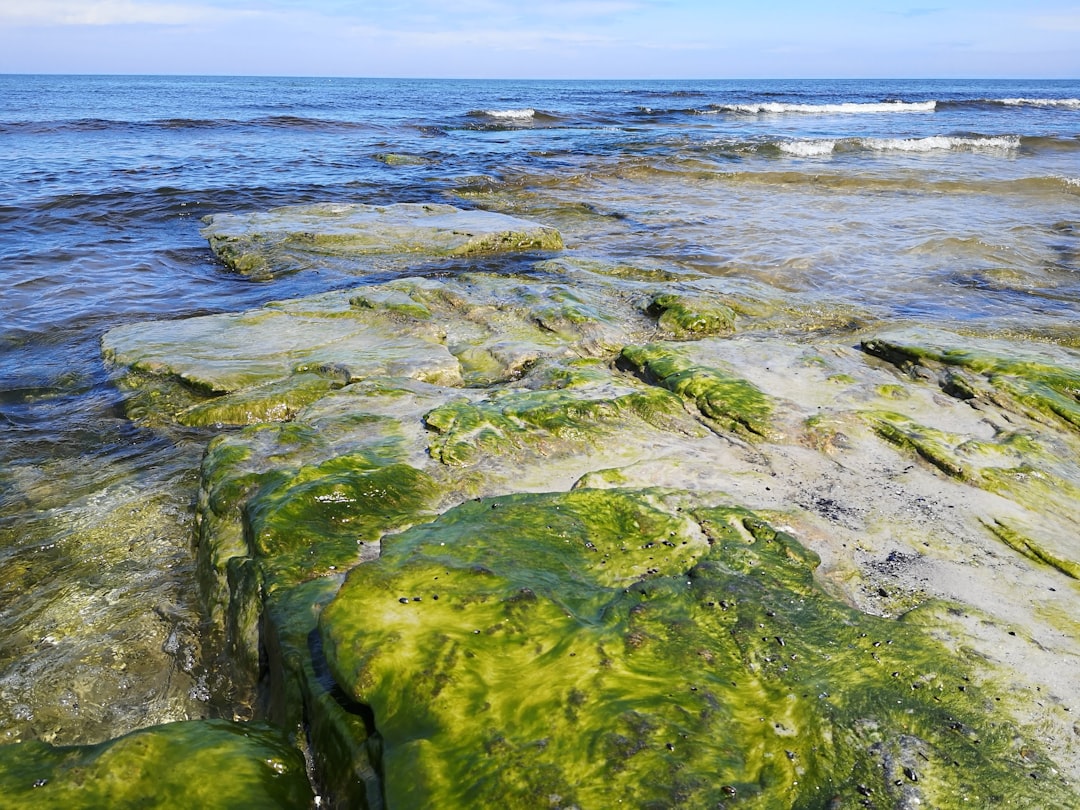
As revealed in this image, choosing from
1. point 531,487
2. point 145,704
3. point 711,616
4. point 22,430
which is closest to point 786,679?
point 711,616

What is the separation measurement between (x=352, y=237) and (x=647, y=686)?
10018 millimetres

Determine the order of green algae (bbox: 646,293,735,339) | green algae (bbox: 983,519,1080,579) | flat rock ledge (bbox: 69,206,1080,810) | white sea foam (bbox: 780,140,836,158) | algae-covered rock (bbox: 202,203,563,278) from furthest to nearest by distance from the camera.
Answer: white sea foam (bbox: 780,140,836,158) < algae-covered rock (bbox: 202,203,563,278) < green algae (bbox: 646,293,735,339) < green algae (bbox: 983,519,1080,579) < flat rock ledge (bbox: 69,206,1080,810)

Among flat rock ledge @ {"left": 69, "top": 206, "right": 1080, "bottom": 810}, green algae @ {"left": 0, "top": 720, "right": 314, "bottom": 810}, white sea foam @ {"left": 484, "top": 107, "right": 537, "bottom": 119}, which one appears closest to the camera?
green algae @ {"left": 0, "top": 720, "right": 314, "bottom": 810}

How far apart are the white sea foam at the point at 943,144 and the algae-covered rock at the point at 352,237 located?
62.1 ft

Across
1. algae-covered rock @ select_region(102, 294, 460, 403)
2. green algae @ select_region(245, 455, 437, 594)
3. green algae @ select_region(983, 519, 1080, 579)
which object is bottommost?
algae-covered rock @ select_region(102, 294, 460, 403)

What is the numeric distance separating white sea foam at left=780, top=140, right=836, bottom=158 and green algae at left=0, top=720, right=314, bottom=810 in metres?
24.9

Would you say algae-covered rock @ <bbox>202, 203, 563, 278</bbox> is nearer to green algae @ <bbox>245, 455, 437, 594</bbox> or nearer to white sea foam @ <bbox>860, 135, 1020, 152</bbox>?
green algae @ <bbox>245, 455, 437, 594</bbox>

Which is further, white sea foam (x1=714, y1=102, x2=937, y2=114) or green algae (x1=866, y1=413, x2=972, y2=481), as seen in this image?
white sea foam (x1=714, y1=102, x2=937, y2=114)

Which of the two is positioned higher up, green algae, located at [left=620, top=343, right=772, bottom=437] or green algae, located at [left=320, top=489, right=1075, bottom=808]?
green algae, located at [left=320, top=489, right=1075, bottom=808]

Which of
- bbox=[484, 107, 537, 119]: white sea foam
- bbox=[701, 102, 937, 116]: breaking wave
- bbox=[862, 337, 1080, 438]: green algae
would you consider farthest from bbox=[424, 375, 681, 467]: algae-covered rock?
bbox=[701, 102, 937, 116]: breaking wave

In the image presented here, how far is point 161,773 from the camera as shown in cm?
232

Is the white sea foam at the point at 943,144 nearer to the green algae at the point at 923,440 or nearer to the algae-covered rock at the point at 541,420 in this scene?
the green algae at the point at 923,440

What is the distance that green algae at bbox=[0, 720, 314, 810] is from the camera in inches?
88.1

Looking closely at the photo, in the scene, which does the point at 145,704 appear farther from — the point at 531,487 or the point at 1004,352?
the point at 1004,352
